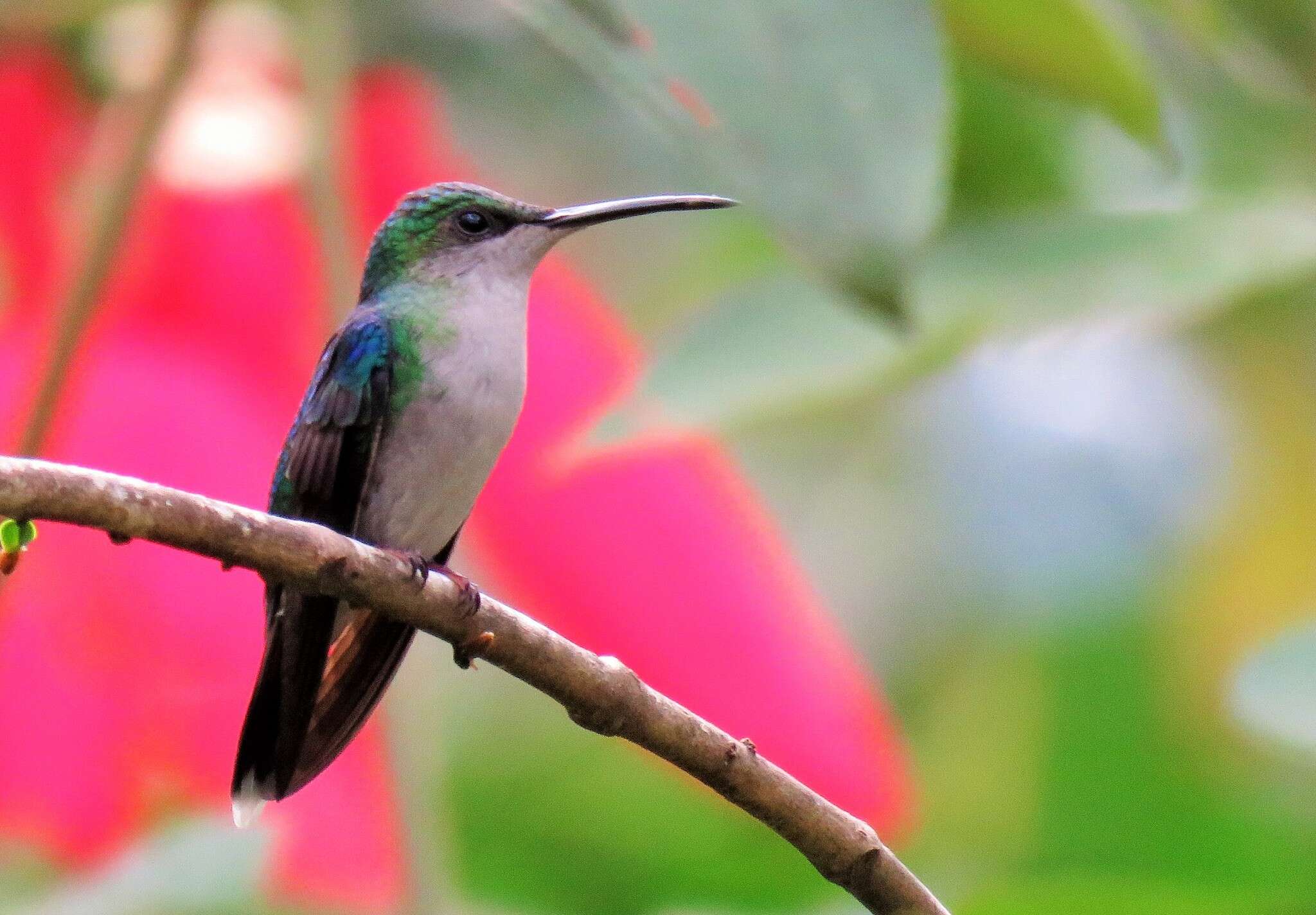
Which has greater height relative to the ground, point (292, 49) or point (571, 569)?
point (292, 49)

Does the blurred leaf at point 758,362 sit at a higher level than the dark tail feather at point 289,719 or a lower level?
higher

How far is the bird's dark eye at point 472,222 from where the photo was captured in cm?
159

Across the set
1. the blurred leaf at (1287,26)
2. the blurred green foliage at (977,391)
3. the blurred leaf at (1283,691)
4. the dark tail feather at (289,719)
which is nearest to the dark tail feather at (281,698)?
the dark tail feather at (289,719)

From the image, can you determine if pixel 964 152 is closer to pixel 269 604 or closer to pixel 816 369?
pixel 816 369

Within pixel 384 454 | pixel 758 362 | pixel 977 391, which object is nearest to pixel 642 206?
pixel 758 362

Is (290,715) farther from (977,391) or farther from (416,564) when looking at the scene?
(977,391)

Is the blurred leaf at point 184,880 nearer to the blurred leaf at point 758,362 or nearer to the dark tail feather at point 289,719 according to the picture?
the dark tail feather at point 289,719

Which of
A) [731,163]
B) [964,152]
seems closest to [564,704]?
[731,163]

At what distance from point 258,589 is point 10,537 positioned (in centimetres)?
96

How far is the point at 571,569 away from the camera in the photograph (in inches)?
62.3

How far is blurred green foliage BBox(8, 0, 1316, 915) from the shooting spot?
3.23 feet

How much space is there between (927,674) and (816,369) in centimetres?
131

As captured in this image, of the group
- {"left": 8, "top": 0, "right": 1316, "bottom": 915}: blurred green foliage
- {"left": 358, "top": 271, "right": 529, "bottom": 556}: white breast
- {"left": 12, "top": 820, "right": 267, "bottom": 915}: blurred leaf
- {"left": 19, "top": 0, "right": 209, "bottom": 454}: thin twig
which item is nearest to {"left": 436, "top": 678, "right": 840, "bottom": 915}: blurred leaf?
{"left": 8, "top": 0, "right": 1316, "bottom": 915}: blurred green foliage

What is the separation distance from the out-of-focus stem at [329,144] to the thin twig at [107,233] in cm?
13
